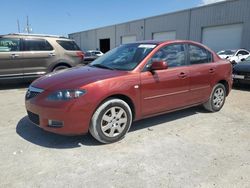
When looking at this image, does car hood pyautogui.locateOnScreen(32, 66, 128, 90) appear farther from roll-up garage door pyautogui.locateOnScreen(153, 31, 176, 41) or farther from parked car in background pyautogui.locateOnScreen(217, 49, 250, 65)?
roll-up garage door pyautogui.locateOnScreen(153, 31, 176, 41)

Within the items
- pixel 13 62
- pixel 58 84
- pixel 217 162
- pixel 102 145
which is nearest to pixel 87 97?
pixel 58 84

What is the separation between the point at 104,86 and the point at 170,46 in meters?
1.71

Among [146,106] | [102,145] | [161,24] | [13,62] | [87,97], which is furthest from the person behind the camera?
[161,24]

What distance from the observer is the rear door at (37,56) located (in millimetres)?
7859

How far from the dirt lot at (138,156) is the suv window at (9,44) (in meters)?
3.65

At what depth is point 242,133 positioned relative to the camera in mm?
4199

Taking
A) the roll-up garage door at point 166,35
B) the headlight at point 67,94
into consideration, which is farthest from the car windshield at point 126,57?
the roll-up garage door at point 166,35

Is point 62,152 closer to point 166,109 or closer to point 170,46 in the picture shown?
point 166,109

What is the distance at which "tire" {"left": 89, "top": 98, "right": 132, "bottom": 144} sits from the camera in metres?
3.52

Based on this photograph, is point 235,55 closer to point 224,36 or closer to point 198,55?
point 224,36

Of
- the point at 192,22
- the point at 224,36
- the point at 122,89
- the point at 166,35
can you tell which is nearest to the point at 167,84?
the point at 122,89

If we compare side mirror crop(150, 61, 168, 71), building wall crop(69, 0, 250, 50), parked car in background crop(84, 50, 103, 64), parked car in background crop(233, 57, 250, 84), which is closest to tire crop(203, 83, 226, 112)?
side mirror crop(150, 61, 168, 71)

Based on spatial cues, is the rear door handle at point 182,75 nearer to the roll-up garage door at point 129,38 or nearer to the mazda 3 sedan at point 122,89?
the mazda 3 sedan at point 122,89

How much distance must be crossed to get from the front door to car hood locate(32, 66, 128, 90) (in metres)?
0.52
